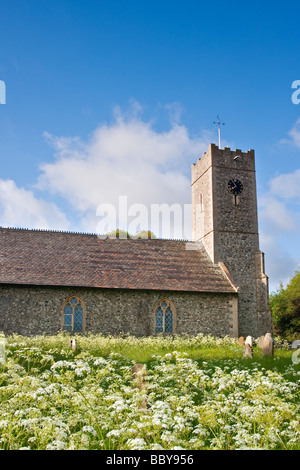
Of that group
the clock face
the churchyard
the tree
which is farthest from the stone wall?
the tree

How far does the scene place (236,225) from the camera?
2697 cm

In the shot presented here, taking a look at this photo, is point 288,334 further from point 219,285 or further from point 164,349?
point 164,349

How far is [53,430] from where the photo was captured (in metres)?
5.89

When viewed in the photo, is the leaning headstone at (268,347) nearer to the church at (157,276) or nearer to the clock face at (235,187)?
the church at (157,276)

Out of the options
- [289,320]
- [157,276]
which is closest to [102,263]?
[157,276]

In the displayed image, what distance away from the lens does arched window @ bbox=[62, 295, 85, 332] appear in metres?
21.1

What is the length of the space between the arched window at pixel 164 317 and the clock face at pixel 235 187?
9.08m

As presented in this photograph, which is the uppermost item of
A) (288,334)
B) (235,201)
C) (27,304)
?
(235,201)

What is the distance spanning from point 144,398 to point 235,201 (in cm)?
2194

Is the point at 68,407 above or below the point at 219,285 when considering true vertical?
below

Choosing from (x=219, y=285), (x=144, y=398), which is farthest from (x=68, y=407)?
(x=219, y=285)

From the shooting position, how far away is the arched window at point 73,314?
21.1 meters

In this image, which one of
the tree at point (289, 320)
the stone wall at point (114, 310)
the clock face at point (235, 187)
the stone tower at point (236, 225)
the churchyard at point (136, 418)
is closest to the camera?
the churchyard at point (136, 418)

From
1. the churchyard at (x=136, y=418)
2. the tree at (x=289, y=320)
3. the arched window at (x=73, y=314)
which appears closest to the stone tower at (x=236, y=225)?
the arched window at (x=73, y=314)
